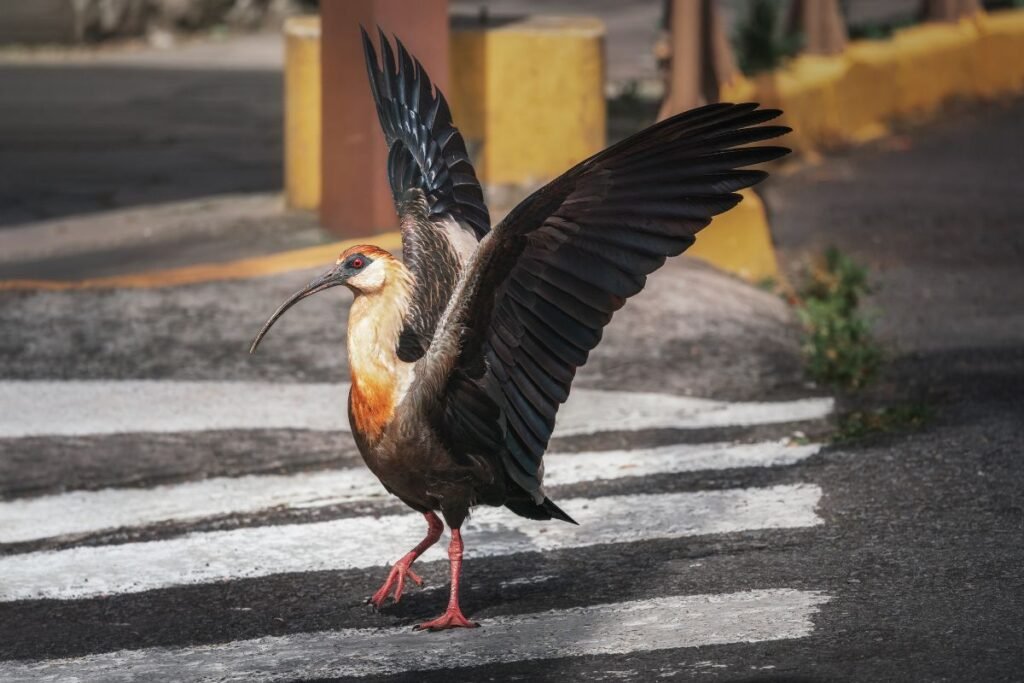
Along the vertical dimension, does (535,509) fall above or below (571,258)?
below

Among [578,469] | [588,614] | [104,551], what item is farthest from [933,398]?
[104,551]

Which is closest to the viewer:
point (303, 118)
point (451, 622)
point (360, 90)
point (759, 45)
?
point (451, 622)

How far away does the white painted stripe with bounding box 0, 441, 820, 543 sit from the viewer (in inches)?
246

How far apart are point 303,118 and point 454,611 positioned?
5775mm

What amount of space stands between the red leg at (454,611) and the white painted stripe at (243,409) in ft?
6.86

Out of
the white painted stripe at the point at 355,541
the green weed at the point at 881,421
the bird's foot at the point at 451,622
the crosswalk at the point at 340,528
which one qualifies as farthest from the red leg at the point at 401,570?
the green weed at the point at 881,421

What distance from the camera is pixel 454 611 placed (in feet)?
16.4

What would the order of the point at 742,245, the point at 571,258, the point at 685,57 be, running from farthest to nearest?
1. the point at 685,57
2. the point at 742,245
3. the point at 571,258

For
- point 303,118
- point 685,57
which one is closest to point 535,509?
point 685,57

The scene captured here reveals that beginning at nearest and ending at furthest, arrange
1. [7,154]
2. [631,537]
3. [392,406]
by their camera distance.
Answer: [392,406] < [631,537] < [7,154]

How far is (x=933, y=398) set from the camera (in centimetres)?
733

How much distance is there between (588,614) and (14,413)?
311 centimetres

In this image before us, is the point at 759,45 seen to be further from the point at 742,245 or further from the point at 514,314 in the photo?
the point at 514,314

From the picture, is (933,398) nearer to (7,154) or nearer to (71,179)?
(71,179)
